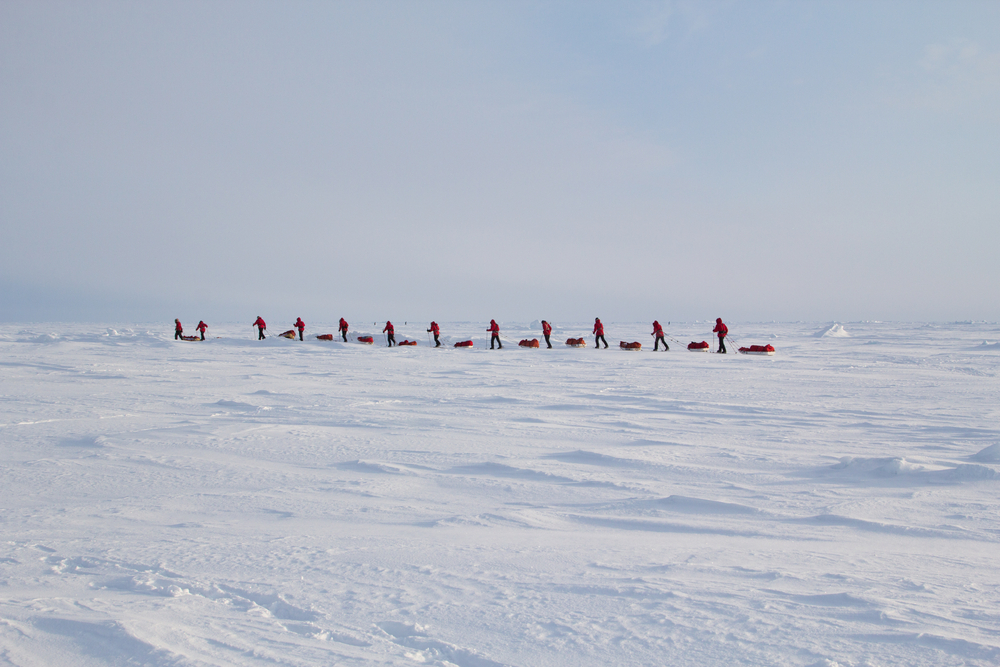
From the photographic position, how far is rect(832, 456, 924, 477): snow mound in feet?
18.0

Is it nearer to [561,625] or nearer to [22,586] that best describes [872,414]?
[561,625]

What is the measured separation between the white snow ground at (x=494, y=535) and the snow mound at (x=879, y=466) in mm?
19

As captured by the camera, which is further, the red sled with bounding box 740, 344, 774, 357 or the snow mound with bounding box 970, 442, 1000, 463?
the red sled with bounding box 740, 344, 774, 357

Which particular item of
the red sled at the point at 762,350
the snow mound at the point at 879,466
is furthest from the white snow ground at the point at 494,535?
the red sled at the point at 762,350

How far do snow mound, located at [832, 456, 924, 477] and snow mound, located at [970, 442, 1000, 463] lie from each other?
0.91m

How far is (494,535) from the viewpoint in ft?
13.0

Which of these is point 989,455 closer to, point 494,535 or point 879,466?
point 879,466

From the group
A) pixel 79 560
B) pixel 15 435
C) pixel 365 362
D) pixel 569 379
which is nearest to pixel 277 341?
Result: pixel 365 362

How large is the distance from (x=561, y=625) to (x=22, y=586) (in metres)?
2.60

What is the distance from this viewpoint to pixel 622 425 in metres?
8.25

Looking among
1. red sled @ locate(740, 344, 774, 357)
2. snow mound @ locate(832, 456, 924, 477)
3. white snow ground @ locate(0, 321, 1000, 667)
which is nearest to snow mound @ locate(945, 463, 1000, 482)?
white snow ground @ locate(0, 321, 1000, 667)

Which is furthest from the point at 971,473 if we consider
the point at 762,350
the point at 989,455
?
the point at 762,350

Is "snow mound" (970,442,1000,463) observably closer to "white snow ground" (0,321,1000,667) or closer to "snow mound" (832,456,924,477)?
"white snow ground" (0,321,1000,667)

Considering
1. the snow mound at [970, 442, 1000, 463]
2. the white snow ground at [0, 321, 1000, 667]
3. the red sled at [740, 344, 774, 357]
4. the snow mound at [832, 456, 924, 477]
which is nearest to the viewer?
the white snow ground at [0, 321, 1000, 667]
